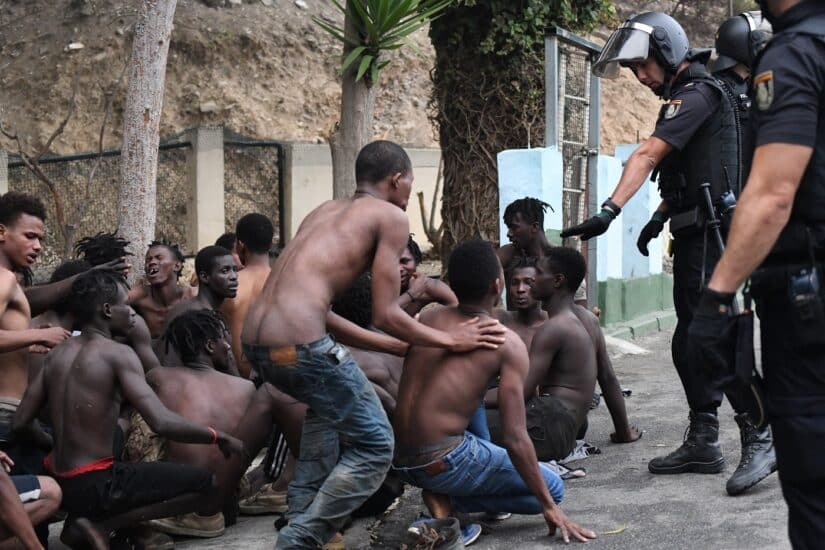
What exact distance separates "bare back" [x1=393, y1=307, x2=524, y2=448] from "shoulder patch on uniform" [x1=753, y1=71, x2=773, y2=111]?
184cm

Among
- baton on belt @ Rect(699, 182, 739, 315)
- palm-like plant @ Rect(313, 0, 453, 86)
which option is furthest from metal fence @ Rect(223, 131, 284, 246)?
baton on belt @ Rect(699, 182, 739, 315)

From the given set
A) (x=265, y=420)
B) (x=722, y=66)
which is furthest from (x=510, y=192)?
(x=265, y=420)

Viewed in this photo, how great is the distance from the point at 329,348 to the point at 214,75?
17975 millimetres

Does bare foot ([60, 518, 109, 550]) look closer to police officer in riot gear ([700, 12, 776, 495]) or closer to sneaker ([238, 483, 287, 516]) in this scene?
sneaker ([238, 483, 287, 516])

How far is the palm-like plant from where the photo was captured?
29.3 ft

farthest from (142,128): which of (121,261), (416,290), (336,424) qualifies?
(336,424)

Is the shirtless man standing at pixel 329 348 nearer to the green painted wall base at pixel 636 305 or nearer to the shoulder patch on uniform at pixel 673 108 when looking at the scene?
the shoulder patch on uniform at pixel 673 108

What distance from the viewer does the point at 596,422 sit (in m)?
7.71

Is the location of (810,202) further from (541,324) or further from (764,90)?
(541,324)

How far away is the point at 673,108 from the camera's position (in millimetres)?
5824

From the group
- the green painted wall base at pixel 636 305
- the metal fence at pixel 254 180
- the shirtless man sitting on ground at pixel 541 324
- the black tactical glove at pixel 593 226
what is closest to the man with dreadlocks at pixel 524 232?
the shirtless man sitting on ground at pixel 541 324

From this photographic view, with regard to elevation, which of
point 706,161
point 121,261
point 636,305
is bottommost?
point 636,305

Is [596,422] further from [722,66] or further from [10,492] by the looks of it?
[10,492]

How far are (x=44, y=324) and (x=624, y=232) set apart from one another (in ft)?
24.8
